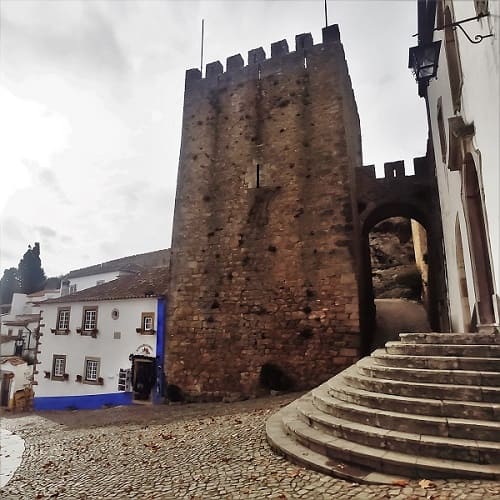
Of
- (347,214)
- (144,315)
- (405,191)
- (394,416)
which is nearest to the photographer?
(394,416)

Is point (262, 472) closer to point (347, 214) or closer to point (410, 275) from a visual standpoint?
point (347, 214)

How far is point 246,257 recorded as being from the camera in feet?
40.5

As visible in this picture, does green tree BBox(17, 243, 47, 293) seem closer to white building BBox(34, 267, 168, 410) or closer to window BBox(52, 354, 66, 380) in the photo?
white building BBox(34, 267, 168, 410)

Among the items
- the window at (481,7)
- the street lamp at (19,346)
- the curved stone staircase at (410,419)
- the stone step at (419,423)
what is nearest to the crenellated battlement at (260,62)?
the window at (481,7)

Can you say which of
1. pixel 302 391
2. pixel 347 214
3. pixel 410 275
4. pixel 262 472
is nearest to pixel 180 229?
pixel 347 214

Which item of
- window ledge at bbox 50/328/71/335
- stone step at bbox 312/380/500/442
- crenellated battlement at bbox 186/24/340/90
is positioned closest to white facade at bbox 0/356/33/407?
window ledge at bbox 50/328/71/335

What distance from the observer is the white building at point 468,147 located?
16.5 feet

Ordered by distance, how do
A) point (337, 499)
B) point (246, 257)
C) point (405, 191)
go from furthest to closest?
point (405, 191) < point (246, 257) < point (337, 499)

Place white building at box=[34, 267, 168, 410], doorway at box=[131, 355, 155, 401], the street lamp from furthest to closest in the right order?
the street lamp, white building at box=[34, 267, 168, 410], doorway at box=[131, 355, 155, 401]

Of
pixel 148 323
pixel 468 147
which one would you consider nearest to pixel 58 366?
pixel 148 323

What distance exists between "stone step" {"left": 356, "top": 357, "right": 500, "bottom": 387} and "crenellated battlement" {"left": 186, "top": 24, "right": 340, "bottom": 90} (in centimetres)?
1184

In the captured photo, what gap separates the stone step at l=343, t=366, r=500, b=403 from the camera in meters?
4.02

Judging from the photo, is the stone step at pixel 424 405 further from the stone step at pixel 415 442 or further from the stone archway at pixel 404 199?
the stone archway at pixel 404 199

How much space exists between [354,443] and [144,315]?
41.4 feet
